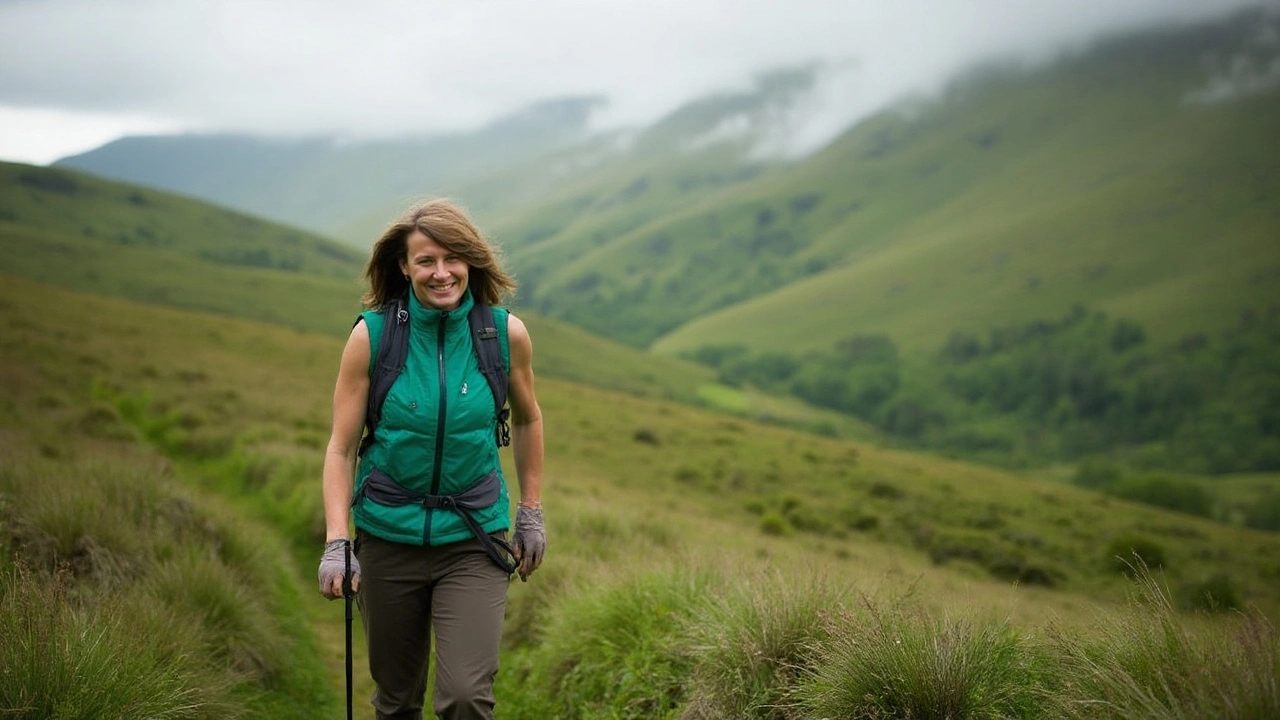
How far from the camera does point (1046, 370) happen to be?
181750 mm

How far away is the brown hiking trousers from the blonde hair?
4.83 ft

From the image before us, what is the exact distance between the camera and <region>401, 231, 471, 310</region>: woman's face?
4.88 meters

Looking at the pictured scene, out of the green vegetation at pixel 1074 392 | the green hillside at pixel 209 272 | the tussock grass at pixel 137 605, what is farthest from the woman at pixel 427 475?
the green vegetation at pixel 1074 392

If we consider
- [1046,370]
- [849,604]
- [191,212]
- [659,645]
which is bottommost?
[1046,370]

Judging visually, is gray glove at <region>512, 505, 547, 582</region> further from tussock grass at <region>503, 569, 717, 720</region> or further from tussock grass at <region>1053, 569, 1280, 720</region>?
tussock grass at <region>1053, 569, 1280, 720</region>

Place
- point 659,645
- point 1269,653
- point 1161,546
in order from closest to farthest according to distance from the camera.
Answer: point 1269,653 → point 659,645 → point 1161,546

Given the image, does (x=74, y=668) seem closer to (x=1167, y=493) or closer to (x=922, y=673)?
(x=922, y=673)

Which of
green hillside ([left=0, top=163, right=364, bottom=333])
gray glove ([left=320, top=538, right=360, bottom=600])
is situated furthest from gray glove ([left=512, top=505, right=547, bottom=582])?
green hillside ([left=0, top=163, right=364, bottom=333])

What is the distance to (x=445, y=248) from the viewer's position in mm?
4953

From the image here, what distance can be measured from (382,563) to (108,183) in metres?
229

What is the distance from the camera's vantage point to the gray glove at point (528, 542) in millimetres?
5219

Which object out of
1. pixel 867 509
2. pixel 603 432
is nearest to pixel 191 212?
pixel 603 432

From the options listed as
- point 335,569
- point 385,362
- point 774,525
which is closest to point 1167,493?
point 774,525

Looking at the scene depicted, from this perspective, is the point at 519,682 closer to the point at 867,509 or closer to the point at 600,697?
the point at 600,697
